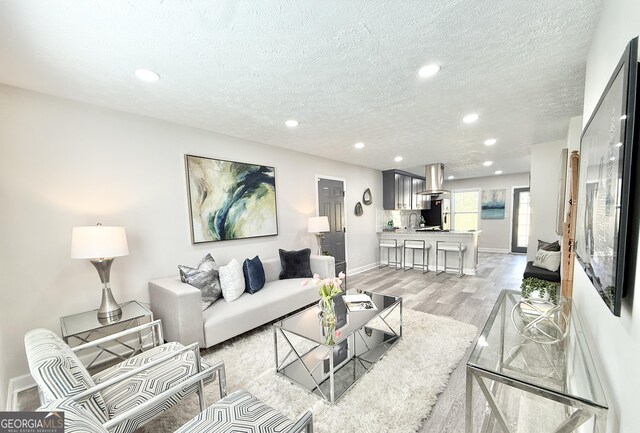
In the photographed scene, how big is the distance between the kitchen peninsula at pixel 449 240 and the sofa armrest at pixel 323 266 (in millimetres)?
2872

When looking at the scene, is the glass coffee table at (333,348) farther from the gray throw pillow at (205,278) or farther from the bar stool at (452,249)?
the bar stool at (452,249)

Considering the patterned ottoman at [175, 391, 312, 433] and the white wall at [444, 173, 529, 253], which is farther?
the white wall at [444, 173, 529, 253]

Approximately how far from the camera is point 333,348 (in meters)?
1.94

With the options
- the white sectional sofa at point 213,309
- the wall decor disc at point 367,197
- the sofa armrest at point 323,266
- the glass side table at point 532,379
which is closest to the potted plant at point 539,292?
the glass side table at point 532,379

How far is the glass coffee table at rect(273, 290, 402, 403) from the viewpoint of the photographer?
6.27 feet

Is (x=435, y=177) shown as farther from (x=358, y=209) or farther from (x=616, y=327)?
(x=616, y=327)

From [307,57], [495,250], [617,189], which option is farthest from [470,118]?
[495,250]

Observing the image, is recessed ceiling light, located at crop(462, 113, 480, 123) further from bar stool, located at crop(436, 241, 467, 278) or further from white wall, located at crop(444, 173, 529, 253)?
white wall, located at crop(444, 173, 529, 253)

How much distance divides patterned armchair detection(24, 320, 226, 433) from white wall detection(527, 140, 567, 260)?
5002 mm

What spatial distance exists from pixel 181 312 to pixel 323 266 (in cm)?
196

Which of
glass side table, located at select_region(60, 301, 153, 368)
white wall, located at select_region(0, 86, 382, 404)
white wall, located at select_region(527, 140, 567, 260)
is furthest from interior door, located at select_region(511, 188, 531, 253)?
glass side table, located at select_region(60, 301, 153, 368)

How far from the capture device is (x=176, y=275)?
9.36 feet

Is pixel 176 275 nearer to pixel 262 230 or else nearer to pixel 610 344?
pixel 262 230

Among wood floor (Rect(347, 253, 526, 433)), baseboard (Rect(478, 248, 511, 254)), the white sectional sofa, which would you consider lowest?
baseboard (Rect(478, 248, 511, 254))
